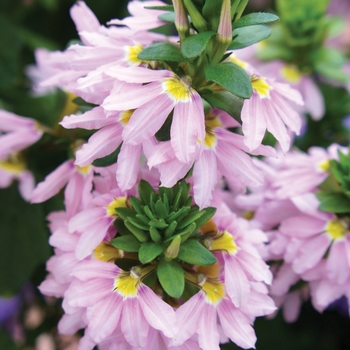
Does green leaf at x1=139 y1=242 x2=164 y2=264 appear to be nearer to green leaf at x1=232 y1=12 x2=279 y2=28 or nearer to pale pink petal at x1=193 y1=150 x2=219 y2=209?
pale pink petal at x1=193 y1=150 x2=219 y2=209

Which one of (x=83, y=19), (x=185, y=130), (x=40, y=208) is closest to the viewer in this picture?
(x=185, y=130)

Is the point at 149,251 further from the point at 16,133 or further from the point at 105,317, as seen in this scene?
the point at 16,133

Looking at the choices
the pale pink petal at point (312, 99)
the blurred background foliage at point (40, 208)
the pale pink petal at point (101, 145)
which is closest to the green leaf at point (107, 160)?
the pale pink petal at point (101, 145)

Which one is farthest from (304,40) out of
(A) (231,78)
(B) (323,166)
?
(A) (231,78)

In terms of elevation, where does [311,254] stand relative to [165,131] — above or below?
below

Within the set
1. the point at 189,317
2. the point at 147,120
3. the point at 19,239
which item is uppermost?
the point at 147,120

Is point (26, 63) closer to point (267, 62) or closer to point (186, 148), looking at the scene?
point (267, 62)
